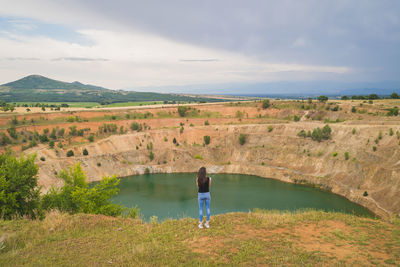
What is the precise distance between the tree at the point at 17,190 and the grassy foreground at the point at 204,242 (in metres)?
3.77

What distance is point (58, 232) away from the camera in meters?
13.4

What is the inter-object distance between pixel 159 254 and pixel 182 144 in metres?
56.2

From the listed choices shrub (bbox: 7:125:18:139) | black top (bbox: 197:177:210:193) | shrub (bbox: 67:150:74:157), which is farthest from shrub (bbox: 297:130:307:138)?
shrub (bbox: 7:125:18:139)

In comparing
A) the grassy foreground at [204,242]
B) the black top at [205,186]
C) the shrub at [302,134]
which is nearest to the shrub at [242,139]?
the shrub at [302,134]

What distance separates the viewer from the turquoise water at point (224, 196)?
38.2 m

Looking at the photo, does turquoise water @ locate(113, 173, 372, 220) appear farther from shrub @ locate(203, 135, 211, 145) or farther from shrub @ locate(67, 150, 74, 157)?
shrub @ locate(67, 150, 74, 157)

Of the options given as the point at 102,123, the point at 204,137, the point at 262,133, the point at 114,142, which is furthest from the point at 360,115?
the point at 102,123

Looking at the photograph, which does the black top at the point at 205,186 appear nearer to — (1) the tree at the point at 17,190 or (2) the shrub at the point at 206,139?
(1) the tree at the point at 17,190

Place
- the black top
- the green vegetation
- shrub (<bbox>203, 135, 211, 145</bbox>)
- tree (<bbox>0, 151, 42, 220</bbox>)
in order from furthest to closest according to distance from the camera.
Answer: shrub (<bbox>203, 135, 211, 145</bbox>) < the green vegetation < tree (<bbox>0, 151, 42, 220</bbox>) < the black top

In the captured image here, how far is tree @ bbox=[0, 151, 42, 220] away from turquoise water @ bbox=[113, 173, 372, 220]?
58.2ft

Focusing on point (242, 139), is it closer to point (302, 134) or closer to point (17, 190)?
point (302, 134)

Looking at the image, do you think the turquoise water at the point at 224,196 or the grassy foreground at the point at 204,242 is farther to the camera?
the turquoise water at the point at 224,196

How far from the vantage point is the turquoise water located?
38.2 metres

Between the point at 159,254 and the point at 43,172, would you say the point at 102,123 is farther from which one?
the point at 159,254
